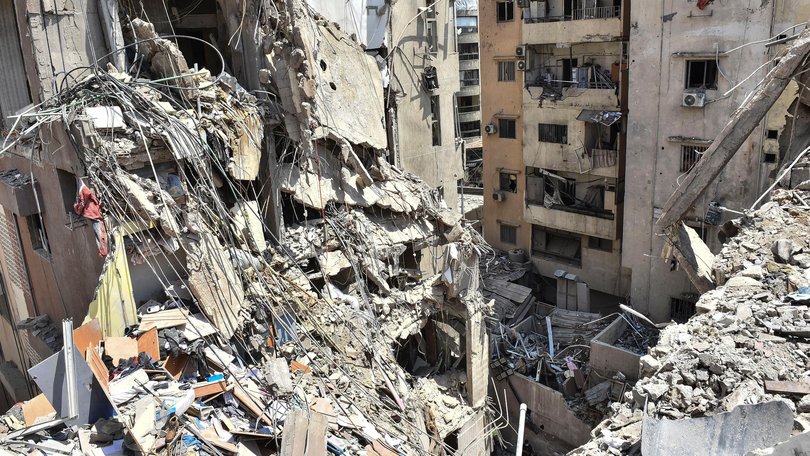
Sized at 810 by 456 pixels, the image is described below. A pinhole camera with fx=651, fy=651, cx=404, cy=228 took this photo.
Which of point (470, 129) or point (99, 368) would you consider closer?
point (99, 368)

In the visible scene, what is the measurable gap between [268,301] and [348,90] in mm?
6972

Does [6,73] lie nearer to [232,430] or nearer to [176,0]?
[176,0]

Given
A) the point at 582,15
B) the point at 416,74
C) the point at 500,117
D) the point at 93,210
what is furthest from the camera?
the point at 500,117

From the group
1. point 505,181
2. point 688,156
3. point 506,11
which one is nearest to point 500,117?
point 505,181

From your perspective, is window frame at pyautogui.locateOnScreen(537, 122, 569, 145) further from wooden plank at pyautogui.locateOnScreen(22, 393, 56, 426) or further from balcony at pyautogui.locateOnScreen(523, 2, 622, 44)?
wooden plank at pyautogui.locateOnScreen(22, 393, 56, 426)

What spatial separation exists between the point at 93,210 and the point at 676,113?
20.9 metres

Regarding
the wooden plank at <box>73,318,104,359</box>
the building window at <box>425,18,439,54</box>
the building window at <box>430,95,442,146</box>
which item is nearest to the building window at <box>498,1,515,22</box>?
the building window at <box>425,18,439,54</box>

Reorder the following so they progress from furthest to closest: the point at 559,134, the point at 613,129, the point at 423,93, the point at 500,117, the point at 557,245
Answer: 1. the point at 557,245
2. the point at 500,117
3. the point at 559,134
4. the point at 613,129
5. the point at 423,93

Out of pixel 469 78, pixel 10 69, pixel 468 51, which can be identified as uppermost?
pixel 468 51

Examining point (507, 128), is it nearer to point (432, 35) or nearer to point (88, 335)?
point (432, 35)

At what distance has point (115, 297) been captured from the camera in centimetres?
1077

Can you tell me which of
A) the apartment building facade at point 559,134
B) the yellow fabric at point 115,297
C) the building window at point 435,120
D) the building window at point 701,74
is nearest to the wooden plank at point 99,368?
the yellow fabric at point 115,297

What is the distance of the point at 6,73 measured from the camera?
48.5 ft

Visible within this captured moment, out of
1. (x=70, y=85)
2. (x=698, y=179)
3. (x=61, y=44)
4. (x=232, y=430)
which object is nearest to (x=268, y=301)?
(x=232, y=430)
